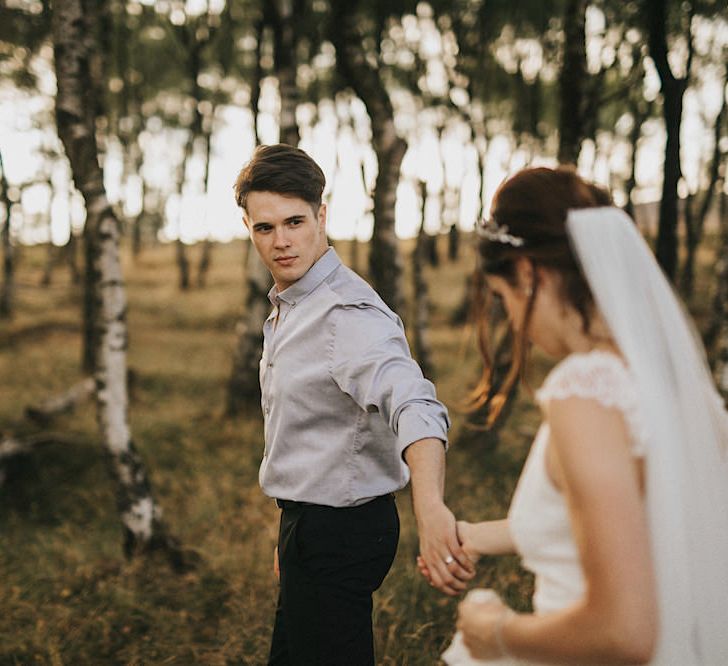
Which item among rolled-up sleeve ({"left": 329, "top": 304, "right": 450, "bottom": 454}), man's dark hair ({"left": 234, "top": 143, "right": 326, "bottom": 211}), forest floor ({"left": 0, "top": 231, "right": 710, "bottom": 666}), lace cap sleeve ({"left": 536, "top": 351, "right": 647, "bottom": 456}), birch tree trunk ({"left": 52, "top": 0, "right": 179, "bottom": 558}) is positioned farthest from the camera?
birch tree trunk ({"left": 52, "top": 0, "right": 179, "bottom": 558})

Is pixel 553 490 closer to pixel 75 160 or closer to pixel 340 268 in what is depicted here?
pixel 340 268

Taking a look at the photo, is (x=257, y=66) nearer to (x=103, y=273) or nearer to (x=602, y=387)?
(x=103, y=273)

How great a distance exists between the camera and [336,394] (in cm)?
259

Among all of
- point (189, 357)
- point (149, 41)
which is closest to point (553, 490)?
point (189, 357)

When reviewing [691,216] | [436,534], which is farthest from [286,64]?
[691,216]

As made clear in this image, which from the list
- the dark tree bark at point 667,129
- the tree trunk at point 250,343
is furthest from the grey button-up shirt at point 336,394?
the tree trunk at point 250,343

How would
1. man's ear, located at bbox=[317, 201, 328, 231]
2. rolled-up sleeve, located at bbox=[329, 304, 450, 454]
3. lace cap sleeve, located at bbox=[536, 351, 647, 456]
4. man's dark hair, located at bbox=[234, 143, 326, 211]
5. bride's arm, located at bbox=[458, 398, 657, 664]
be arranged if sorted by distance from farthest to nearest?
man's ear, located at bbox=[317, 201, 328, 231]
man's dark hair, located at bbox=[234, 143, 326, 211]
rolled-up sleeve, located at bbox=[329, 304, 450, 454]
lace cap sleeve, located at bbox=[536, 351, 647, 456]
bride's arm, located at bbox=[458, 398, 657, 664]

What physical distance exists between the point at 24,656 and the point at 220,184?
30702 mm

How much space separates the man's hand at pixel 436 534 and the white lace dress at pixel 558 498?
1.09 ft

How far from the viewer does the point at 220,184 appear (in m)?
33.4

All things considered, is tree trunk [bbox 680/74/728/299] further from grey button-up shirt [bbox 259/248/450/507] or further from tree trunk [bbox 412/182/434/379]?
grey button-up shirt [bbox 259/248/450/507]

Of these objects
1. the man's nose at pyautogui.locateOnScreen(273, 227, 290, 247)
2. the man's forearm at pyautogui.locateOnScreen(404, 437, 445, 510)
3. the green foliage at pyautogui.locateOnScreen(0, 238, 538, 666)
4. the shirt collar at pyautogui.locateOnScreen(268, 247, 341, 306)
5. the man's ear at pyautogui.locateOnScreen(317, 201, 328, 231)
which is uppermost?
the man's ear at pyautogui.locateOnScreen(317, 201, 328, 231)

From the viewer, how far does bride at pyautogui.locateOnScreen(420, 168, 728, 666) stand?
1373 mm

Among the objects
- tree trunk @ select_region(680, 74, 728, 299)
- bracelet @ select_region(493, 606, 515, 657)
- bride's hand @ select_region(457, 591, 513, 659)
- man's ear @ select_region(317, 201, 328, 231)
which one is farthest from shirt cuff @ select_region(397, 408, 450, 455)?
tree trunk @ select_region(680, 74, 728, 299)
